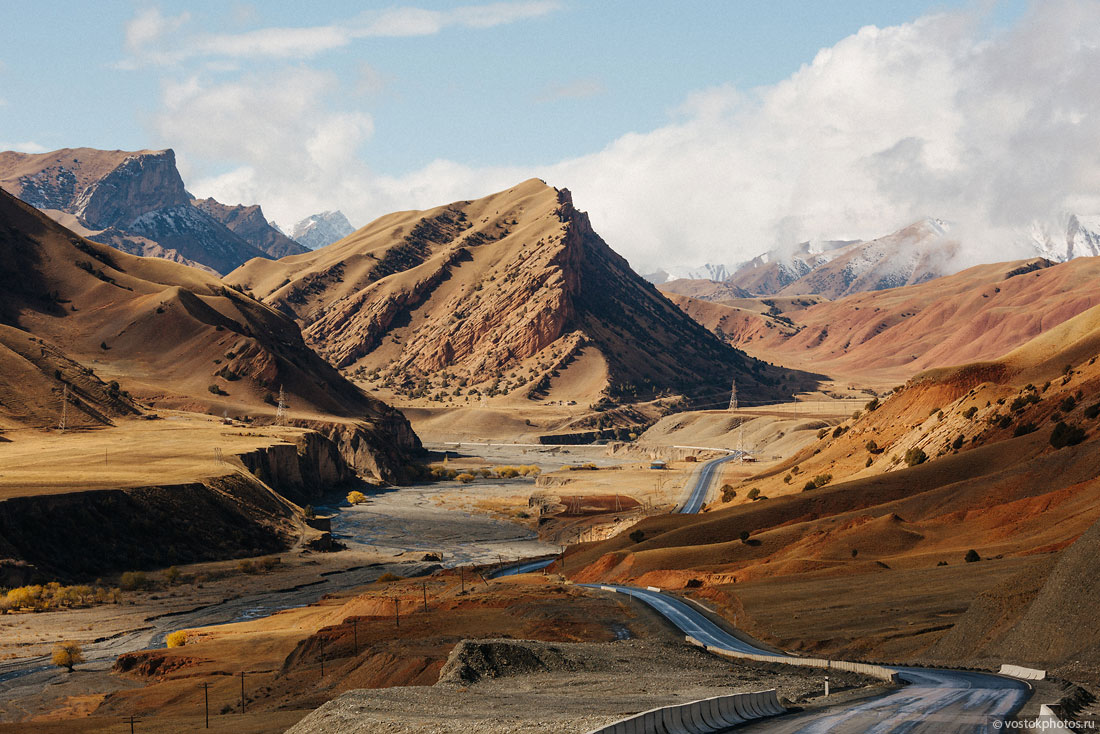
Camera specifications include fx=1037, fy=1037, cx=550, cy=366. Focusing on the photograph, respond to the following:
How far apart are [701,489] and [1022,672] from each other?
95.9 metres

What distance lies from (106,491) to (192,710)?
168 ft

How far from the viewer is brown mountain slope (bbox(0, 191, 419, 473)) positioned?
16793 cm

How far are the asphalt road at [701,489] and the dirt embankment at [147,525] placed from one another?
41448mm

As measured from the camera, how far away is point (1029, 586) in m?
40.2

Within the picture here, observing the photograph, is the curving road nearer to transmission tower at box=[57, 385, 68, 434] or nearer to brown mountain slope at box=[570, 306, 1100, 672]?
brown mountain slope at box=[570, 306, 1100, 672]

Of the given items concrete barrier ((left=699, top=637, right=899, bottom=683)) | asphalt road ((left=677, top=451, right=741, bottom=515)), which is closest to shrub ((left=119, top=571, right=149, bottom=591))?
asphalt road ((left=677, top=451, right=741, bottom=515))

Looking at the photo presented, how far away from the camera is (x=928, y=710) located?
85.3ft

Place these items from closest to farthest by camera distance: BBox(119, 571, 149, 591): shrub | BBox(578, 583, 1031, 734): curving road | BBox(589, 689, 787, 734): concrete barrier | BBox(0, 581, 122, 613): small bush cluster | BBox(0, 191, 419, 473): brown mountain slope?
BBox(589, 689, 787, 734): concrete barrier < BBox(578, 583, 1031, 734): curving road < BBox(0, 581, 122, 613): small bush cluster < BBox(119, 571, 149, 591): shrub < BBox(0, 191, 419, 473): brown mountain slope

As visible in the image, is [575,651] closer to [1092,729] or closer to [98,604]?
[1092,729]

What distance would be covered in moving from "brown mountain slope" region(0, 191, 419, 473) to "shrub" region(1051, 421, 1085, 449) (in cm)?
11250

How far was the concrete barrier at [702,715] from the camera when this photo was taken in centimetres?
2148

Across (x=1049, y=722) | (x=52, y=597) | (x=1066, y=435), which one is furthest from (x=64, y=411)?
(x=1049, y=722)

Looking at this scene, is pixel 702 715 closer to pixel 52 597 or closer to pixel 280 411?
pixel 52 597

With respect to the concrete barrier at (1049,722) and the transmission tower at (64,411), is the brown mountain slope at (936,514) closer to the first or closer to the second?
the concrete barrier at (1049,722)
